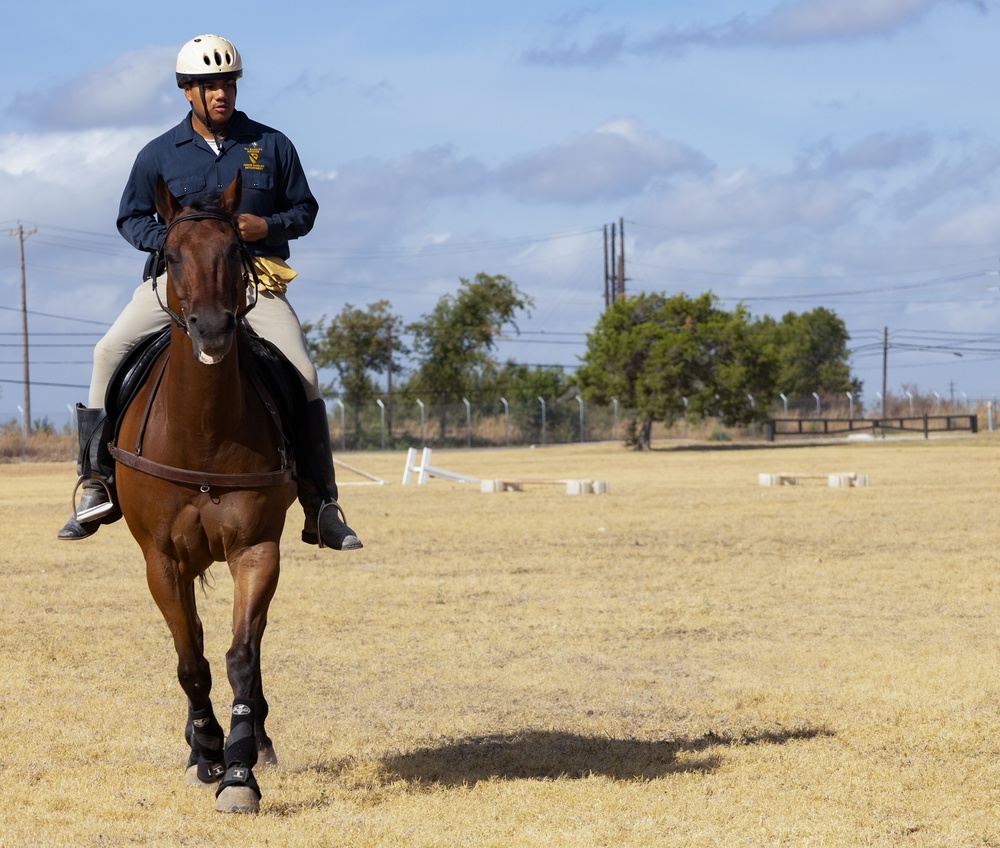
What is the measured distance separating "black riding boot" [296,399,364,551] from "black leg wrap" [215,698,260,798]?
102cm

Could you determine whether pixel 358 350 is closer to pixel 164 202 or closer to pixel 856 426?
pixel 856 426

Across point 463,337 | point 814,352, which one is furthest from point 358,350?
point 814,352

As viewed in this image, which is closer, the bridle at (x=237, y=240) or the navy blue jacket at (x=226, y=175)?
the bridle at (x=237, y=240)

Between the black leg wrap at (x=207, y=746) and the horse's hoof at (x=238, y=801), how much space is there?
1.53 feet

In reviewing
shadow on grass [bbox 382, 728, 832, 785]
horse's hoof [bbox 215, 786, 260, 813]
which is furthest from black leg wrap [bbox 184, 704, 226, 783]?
shadow on grass [bbox 382, 728, 832, 785]

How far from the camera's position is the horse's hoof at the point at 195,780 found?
6238 millimetres

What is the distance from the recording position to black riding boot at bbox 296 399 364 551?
21.8 ft

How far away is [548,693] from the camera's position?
8555mm

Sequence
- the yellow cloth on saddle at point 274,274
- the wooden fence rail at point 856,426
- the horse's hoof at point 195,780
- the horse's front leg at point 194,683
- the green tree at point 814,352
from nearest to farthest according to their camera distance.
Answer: the horse's front leg at point 194,683 → the horse's hoof at point 195,780 → the yellow cloth on saddle at point 274,274 → the wooden fence rail at point 856,426 → the green tree at point 814,352

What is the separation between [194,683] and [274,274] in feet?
6.87

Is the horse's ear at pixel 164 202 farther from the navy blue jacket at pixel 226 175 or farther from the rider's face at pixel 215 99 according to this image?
the rider's face at pixel 215 99

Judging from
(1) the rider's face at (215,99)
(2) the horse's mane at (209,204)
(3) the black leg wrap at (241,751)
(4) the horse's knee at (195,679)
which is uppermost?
(1) the rider's face at (215,99)

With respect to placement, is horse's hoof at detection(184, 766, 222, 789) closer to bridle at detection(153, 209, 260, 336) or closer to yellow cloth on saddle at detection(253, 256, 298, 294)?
bridle at detection(153, 209, 260, 336)

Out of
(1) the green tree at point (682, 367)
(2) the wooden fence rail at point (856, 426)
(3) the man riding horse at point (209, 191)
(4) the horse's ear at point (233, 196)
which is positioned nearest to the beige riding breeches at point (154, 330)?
(3) the man riding horse at point (209, 191)
